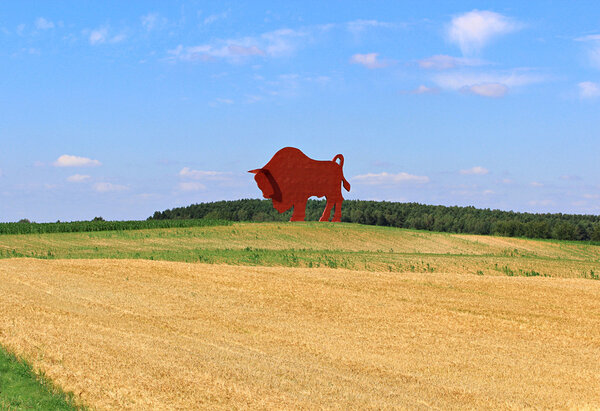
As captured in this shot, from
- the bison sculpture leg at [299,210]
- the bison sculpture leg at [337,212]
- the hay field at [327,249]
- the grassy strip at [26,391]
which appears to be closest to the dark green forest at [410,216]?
the hay field at [327,249]

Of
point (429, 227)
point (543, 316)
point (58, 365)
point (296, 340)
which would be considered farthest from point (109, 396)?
point (429, 227)

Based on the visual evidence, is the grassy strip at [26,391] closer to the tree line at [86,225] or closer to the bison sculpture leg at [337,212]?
the tree line at [86,225]

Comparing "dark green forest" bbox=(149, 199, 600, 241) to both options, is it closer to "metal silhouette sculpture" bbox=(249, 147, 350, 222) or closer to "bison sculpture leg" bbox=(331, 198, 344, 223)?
"bison sculpture leg" bbox=(331, 198, 344, 223)

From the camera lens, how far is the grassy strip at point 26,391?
367 inches

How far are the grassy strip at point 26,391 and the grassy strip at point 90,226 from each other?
33.1 metres

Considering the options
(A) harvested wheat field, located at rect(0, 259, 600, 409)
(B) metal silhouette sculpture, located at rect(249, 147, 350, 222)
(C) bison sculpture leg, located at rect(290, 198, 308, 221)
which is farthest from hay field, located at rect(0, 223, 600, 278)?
(A) harvested wheat field, located at rect(0, 259, 600, 409)

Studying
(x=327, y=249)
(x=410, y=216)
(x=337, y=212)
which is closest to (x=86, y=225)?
(x=327, y=249)

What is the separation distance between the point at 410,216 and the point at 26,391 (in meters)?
73.9

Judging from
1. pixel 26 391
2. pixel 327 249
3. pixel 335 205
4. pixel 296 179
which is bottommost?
pixel 26 391

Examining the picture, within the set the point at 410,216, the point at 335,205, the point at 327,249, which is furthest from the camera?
the point at 410,216

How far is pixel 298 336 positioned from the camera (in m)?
14.6

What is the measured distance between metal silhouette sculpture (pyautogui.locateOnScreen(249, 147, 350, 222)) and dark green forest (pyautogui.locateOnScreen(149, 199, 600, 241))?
28909 mm

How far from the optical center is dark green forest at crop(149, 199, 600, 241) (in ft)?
233

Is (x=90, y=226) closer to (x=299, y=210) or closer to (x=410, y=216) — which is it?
(x=299, y=210)
